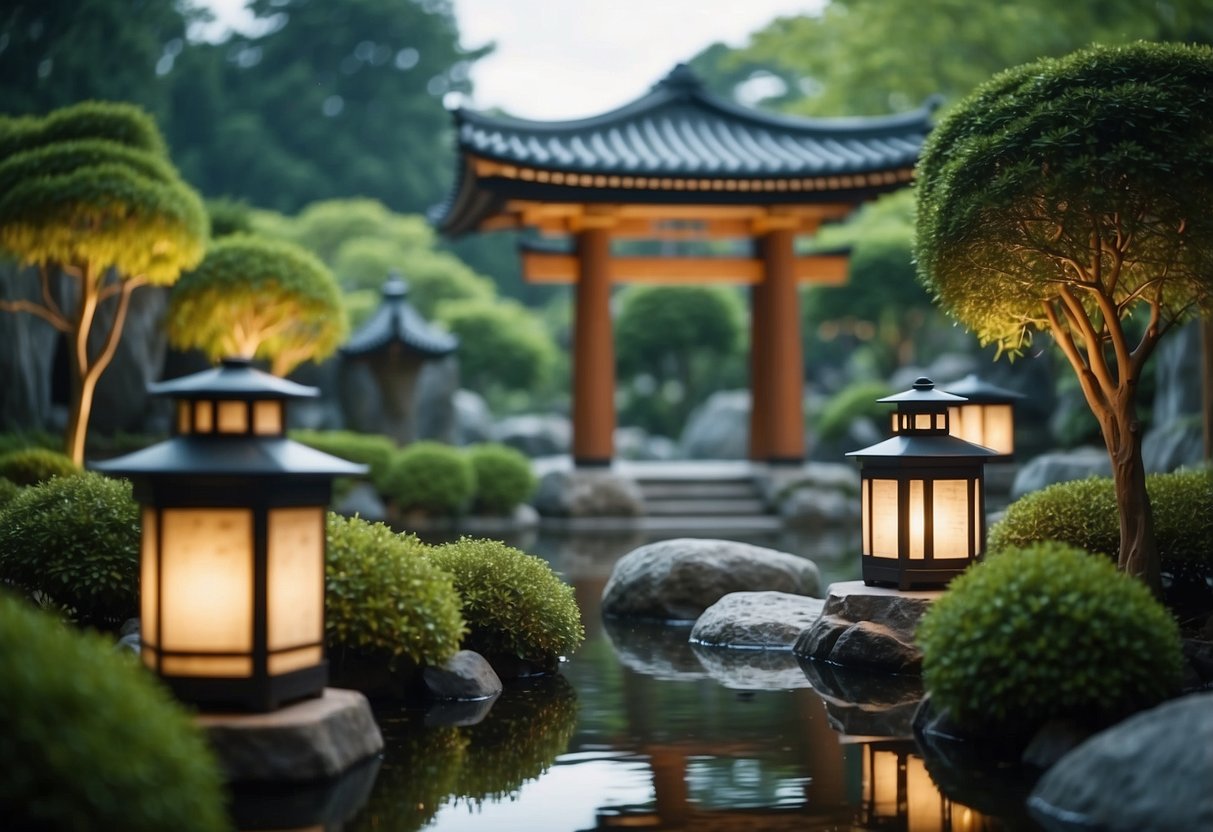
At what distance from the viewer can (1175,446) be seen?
61.1 feet

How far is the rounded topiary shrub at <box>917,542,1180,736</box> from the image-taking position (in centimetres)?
649

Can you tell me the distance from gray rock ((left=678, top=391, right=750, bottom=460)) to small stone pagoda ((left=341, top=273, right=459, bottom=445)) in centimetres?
1043

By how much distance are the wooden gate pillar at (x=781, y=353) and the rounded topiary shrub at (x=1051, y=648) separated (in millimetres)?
15733

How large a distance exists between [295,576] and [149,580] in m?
0.65

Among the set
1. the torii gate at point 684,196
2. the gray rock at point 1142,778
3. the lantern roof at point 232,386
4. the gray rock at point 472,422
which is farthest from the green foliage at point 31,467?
the gray rock at point 472,422

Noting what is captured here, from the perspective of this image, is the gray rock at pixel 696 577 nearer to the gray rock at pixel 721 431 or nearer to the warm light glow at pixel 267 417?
the warm light glow at pixel 267 417

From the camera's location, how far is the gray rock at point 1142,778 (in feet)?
16.6

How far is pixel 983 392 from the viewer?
44.8 feet

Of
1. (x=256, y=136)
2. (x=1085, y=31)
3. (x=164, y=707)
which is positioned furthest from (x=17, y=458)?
(x=256, y=136)

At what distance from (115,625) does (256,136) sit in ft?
119

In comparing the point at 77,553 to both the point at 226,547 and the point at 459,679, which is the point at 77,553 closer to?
the point at 459,679

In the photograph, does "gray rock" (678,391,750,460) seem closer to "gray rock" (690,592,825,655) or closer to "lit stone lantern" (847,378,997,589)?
"gray rock" (690,592,825,655)

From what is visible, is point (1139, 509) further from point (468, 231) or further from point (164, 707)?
point (468, 231)

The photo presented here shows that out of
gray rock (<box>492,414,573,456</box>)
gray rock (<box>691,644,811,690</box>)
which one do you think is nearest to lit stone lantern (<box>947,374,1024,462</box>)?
gray rock (<box>691,644,811,690</box>)
